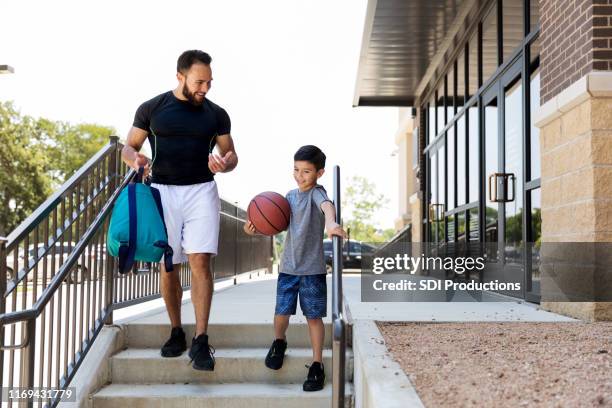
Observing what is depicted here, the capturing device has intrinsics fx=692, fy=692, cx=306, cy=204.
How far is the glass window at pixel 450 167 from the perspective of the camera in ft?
37.2

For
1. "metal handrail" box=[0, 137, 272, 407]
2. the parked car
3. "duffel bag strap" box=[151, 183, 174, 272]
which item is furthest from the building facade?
the parked car

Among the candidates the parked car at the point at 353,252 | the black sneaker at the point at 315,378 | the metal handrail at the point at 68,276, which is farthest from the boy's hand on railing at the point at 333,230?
the parked car at the point at 353,252

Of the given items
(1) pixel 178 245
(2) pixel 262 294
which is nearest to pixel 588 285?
(1) pixel 178 245

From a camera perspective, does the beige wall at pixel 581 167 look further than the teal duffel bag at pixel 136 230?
Yes

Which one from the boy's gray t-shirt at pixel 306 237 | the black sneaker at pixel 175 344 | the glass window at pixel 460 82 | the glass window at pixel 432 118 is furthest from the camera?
the glass window at pixel 432 118

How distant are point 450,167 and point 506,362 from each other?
8.41 m

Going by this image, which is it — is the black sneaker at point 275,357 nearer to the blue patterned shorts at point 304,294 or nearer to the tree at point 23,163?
the blue patterned shorts at point 304,294

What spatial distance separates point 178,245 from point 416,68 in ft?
30.6

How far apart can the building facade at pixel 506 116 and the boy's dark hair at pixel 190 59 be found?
9.34 feet

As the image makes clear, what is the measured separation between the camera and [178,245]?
452 centimetres

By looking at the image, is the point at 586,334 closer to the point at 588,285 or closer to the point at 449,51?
the point at 588,285

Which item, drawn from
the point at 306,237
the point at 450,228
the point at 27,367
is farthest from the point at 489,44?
the point at 27,367

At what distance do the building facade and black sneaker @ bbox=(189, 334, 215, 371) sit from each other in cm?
293

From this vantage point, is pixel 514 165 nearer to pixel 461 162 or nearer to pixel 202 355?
pixel 461 162
